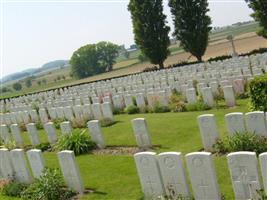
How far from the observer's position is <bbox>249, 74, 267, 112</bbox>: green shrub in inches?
519

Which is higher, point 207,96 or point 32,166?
point 32,166

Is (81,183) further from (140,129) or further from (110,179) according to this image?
(140,129)

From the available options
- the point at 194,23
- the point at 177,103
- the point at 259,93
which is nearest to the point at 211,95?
Answer: the point at 177,103

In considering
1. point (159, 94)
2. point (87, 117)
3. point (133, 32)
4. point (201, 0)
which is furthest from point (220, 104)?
point (133, 32)

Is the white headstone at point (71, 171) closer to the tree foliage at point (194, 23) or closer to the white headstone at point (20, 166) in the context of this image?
the white headstone at point (20, 166)

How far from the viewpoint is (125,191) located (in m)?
9.46

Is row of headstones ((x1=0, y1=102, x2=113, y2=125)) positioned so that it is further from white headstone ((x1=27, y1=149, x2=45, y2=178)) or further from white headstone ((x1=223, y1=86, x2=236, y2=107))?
white headstone ((x1=27, y1=149, x2=45, y2=178))

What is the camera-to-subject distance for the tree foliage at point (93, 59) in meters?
103

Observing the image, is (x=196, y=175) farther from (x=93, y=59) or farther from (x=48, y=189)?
(x=93, y=59)

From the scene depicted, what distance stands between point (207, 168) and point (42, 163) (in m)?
4.65

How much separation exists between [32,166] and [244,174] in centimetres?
573

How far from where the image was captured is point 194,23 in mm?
43094

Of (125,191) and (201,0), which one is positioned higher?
(201,0)

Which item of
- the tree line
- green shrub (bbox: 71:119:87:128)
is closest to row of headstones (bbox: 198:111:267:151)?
green shrub (bbox: 71:119:87:128)
